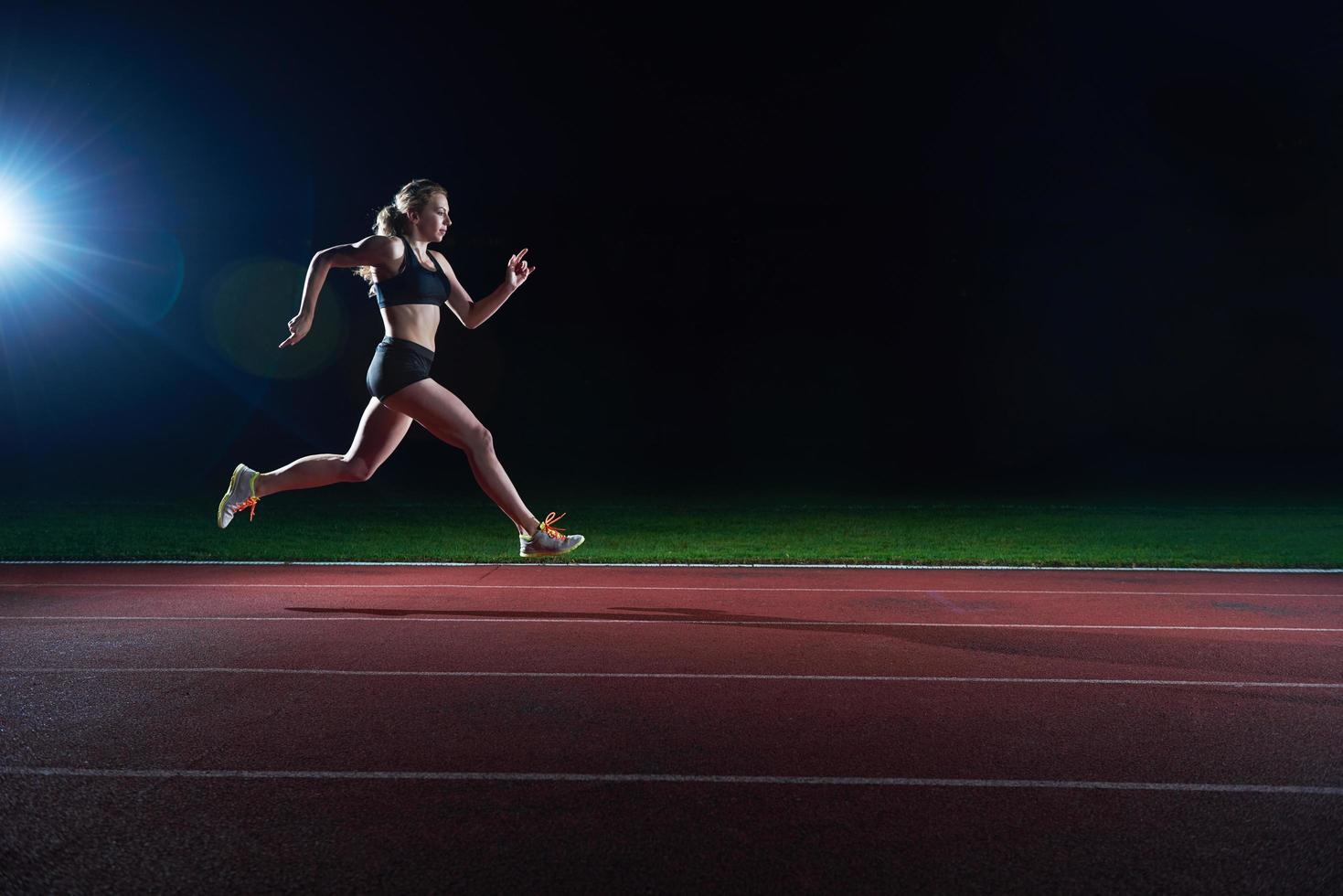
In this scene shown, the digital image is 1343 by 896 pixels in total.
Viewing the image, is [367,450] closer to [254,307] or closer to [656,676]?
[656,676]

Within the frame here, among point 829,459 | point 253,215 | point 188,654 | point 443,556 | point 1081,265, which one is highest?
point 253,215

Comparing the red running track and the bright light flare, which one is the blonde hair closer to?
the red running track

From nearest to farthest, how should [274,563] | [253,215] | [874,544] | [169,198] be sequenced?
[274,563] < [874,544] < [169,198] < [253,215]

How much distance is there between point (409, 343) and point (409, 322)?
0.41 ft

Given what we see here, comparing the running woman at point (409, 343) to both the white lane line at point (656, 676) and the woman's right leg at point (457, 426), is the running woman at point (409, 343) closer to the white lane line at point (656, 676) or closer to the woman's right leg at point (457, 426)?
the woman's right leg at point (457, 426)

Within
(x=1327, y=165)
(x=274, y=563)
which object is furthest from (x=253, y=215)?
(x=1327, y=165)

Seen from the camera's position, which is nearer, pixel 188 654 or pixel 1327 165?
pixel 188 654

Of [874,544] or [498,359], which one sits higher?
[498,359]

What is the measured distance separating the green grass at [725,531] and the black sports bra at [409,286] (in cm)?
549

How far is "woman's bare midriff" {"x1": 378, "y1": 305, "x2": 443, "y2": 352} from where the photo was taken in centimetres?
540

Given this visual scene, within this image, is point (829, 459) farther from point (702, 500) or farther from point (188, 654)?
point (188, 654)

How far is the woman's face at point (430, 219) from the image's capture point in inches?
219

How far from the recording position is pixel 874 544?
497 inches

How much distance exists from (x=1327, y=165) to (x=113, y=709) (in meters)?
40.2
